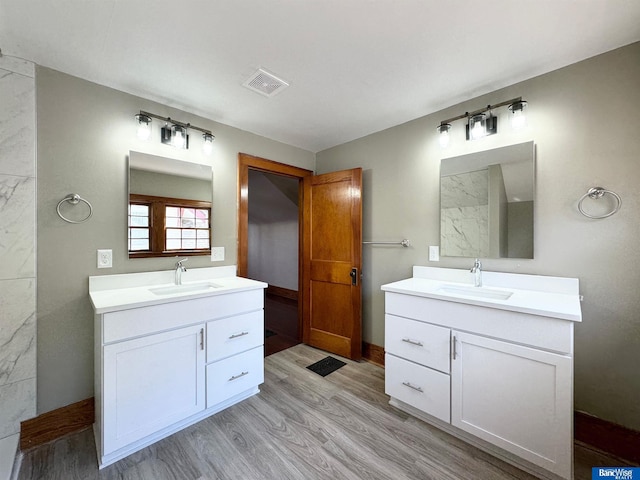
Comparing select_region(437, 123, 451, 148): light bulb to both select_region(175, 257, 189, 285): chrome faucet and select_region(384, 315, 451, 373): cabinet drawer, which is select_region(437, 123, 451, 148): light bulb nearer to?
select_region(384, 315, 451, 373): cabinet drawer

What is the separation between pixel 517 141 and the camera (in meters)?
1.91

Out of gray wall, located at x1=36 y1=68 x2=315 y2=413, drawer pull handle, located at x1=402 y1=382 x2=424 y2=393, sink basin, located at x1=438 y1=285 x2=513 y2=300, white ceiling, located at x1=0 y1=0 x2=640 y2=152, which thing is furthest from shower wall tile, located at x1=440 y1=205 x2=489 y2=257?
gray wall, located at x1=36 y1=68 x2=315 y2=413

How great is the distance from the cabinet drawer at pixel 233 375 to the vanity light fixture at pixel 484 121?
2300 mm

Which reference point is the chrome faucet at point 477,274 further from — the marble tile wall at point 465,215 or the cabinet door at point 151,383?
the cabinet door at point 151,383

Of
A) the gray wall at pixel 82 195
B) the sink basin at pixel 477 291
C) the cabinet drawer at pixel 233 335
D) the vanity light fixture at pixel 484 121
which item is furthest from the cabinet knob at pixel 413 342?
the gray wall at pixel 82 195

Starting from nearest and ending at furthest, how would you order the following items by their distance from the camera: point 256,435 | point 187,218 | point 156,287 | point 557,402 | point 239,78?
point 557,402, point 256,435, point 239,78, point 156,287, point 187,218

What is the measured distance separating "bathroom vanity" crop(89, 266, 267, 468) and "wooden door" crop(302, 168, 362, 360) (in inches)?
37.6

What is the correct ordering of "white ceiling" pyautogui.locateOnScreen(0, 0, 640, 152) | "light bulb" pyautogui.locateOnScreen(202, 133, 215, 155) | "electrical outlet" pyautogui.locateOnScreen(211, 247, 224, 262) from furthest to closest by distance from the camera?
"electrical outlet" pyautogui.locateOnScreen(211, 247, 224, 262) < "light bulb" pyautogui.locateOnScreen(202, 133, 215, 155) < "white ceiling" pyautogui.locateOnScreen(0, 0, 640, 152)

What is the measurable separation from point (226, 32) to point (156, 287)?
1755 millimetres

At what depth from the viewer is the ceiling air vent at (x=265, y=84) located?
1800 millimetres

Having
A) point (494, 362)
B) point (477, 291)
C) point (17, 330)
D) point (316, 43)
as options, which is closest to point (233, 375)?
point (17, 330)

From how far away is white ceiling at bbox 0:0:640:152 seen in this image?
1.28 m

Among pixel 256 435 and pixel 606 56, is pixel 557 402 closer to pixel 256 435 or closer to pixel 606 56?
pixel 256 435

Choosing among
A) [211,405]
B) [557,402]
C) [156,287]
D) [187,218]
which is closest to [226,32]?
[187,218]
